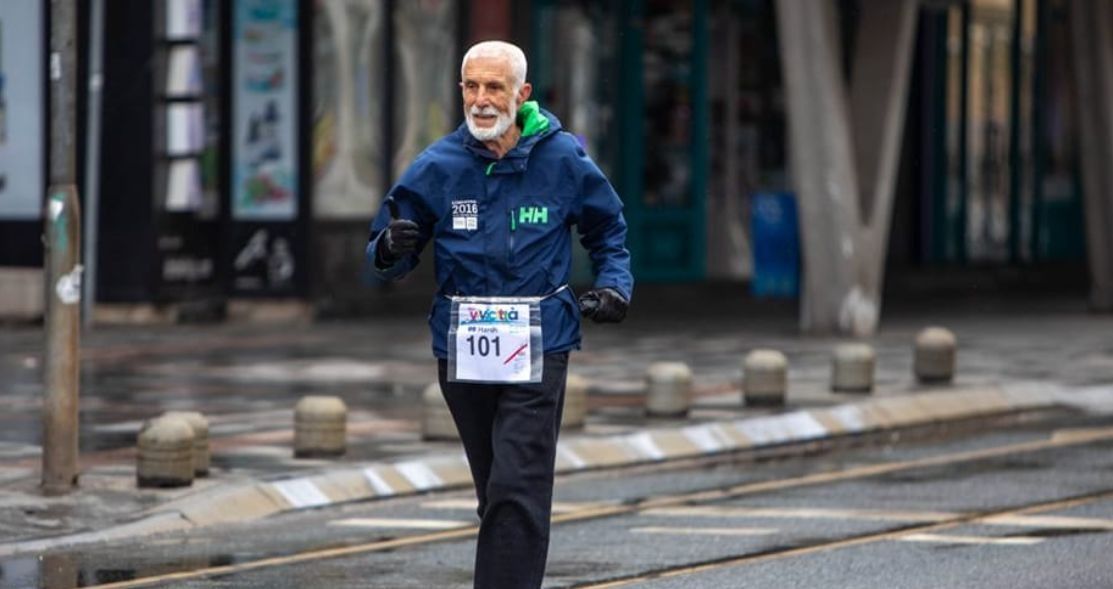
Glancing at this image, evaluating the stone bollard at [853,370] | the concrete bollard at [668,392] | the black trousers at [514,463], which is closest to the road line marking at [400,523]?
the black trousers at [514,463]

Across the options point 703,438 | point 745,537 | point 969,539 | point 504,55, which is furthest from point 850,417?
point 504,55

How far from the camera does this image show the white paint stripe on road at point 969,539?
434 inches

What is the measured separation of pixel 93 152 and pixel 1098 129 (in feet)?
34.7

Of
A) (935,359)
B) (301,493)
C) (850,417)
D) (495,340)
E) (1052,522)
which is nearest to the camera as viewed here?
(495,340)

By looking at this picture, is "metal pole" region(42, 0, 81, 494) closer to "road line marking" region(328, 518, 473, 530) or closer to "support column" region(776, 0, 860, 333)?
"road line marking" region(328, 518, 473, 530)

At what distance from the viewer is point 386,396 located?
58.1 feet

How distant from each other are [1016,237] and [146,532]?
25193 millimetres

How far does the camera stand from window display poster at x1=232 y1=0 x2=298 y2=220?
24.1m

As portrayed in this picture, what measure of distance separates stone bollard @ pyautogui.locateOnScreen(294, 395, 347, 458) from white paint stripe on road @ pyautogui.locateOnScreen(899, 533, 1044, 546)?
3.81 m

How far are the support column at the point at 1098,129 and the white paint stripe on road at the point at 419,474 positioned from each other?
15.2 meters

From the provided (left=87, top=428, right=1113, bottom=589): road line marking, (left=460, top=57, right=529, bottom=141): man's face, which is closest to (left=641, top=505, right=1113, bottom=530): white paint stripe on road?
(left=87, top=428, right=1113, bottom=589): road line marking

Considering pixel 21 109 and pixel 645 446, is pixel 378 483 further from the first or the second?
pixel 21 109

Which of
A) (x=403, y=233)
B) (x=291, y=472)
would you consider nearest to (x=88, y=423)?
(x=291, y=472)

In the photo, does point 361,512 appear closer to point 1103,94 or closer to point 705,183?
point 1103,94
